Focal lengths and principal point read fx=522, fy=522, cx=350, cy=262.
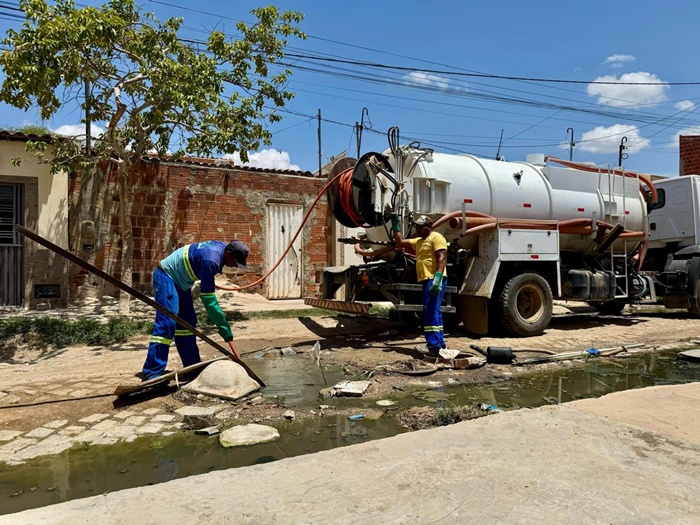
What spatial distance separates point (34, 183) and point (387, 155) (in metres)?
6.87

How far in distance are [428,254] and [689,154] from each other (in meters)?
16.4

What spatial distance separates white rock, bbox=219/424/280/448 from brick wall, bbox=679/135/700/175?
64.6 ft

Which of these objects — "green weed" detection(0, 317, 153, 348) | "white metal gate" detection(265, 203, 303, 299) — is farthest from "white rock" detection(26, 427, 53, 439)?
"white metal gate" detection(265, 203, 303, 299)

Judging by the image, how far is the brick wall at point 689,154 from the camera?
18.4 meters

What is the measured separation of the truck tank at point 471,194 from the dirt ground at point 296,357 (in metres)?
1.65

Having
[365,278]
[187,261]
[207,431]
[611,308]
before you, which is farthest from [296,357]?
[611,308]

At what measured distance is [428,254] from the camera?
22.7 feet

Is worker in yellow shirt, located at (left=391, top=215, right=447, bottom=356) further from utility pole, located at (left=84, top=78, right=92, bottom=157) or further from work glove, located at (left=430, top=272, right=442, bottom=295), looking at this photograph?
utility pole, located at (left=84, top=78, right=92, bottom=157)

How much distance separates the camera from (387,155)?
7.87 metres

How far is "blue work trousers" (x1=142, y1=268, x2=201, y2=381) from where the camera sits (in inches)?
201

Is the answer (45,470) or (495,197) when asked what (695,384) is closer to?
(495,197)

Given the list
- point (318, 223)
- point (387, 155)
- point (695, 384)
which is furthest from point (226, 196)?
point (695, 384)

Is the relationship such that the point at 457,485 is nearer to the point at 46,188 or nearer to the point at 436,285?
the point at 436,285

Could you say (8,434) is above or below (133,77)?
below
